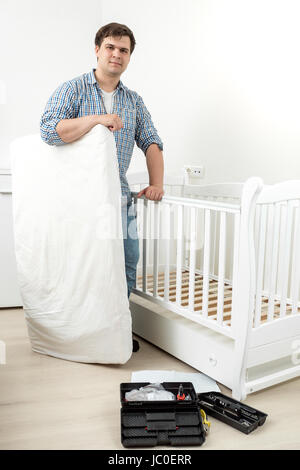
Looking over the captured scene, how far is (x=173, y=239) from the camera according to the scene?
3004 mm

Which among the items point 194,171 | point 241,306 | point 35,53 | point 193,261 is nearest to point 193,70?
point 194,171

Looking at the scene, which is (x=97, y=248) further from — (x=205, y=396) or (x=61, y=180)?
(x=205, y=396)

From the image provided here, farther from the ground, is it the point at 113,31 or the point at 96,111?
the point at 113,31

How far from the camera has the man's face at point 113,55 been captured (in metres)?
1.84

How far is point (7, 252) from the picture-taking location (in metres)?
2.62

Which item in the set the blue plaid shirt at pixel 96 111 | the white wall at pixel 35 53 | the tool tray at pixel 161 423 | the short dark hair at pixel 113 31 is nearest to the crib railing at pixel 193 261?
the blue plaid shirt at pixel 96 111

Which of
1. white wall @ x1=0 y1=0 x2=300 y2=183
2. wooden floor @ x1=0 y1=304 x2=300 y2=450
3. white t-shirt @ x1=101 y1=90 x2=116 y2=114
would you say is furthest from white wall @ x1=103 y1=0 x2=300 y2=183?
wooden floor @ x1=0 y1=304 x2=300 y2=450

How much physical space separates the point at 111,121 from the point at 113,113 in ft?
0.58

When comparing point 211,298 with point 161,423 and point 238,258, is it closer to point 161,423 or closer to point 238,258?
point 238,258

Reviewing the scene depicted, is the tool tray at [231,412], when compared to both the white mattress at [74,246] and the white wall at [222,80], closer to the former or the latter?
the white mattress at [74,246]

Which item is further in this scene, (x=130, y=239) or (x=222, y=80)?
(x=222, y=80)

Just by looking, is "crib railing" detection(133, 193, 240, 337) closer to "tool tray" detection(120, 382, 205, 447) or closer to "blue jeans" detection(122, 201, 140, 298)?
"blue jeans" detection(122, 201, 140, 298)

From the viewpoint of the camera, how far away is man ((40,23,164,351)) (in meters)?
1.78

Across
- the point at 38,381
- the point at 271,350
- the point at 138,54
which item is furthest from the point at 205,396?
the point at 138,54
